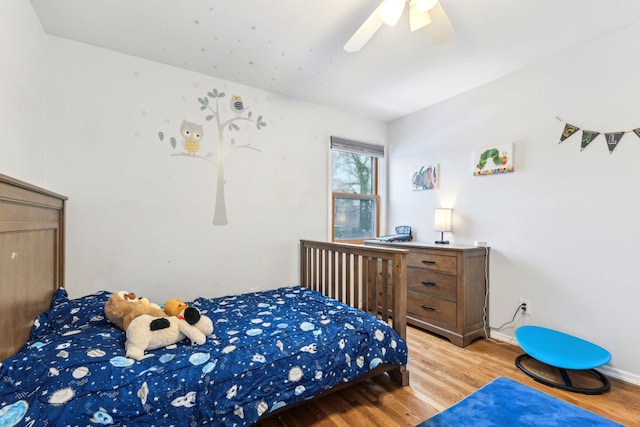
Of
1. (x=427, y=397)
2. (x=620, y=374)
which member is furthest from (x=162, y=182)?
(x=620, y=374)

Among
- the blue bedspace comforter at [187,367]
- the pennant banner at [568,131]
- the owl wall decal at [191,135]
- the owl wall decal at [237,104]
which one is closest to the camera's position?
the blue bedspace comforter at [187,367]

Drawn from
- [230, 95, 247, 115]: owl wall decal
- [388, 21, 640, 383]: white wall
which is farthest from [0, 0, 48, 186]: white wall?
[388, 21, 640, 383]: white wall

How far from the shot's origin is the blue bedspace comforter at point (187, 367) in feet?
3.39

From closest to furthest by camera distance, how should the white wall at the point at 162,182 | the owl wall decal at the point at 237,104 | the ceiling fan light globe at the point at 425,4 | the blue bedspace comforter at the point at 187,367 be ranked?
the blue bedspace comforter at the point at 187,367 → the ceiling fan light globe at the point at 425,4 → the white wall at the point at 162,182 → the owl wall decal at the point at 237,104

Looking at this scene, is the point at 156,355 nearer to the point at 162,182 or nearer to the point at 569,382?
the point at 162,182

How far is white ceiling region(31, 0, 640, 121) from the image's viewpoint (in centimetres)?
172

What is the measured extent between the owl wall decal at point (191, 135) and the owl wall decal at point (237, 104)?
363mm

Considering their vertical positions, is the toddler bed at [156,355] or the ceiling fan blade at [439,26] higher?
the ceiling fan blade at [439,26]

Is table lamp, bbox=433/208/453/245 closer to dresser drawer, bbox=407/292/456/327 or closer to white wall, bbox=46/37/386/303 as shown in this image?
dresser drawer, bbox=407/292/456/327

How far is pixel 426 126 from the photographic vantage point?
10.6ft

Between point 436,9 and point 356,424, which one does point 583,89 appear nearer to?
point 436,9

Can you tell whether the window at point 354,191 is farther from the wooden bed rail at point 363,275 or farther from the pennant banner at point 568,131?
the pennant banner at point 568,131

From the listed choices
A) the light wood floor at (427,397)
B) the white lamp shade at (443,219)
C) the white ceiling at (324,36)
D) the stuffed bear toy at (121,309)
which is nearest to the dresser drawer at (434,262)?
the white lamp shade at (443,219)

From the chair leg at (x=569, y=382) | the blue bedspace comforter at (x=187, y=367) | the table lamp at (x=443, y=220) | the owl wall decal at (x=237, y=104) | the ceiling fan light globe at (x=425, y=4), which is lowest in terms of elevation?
the chair leg at (x=569, y=382)
